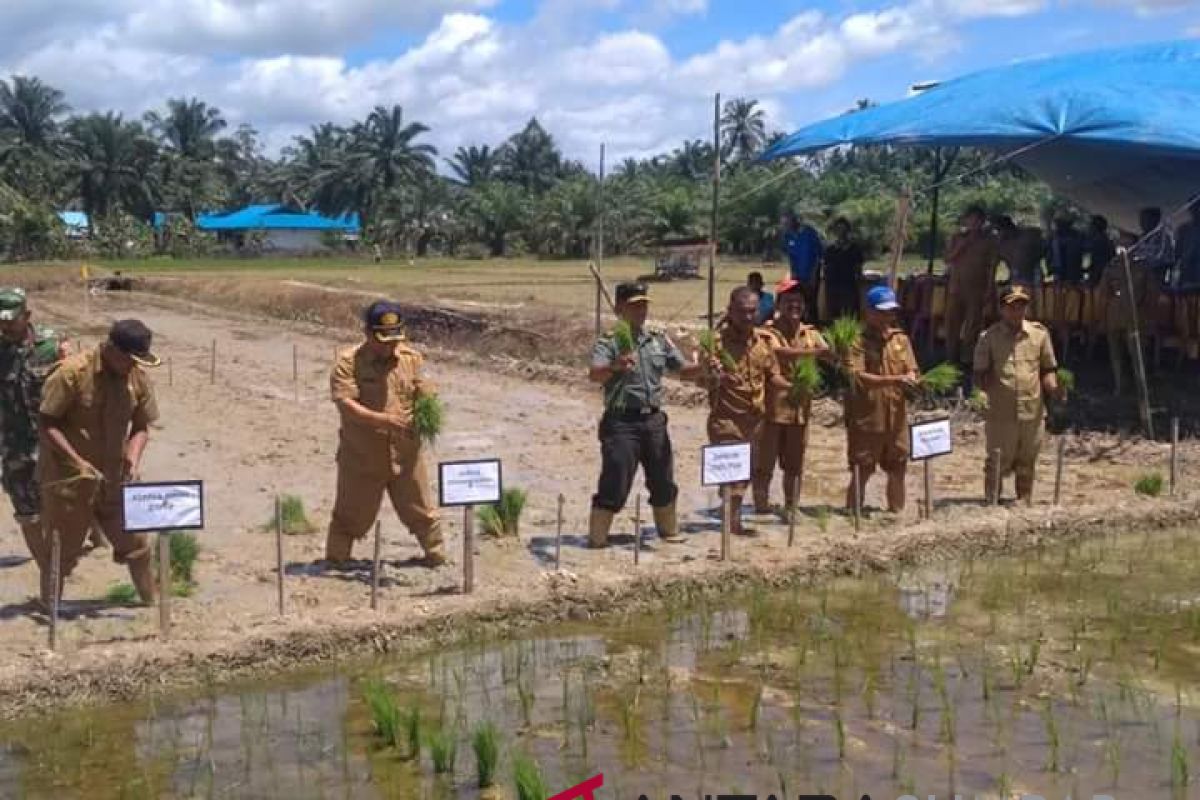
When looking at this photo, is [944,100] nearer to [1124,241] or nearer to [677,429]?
[1124,241]

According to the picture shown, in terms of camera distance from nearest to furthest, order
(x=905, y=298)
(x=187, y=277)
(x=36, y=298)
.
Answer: (x=905, y=298) → (x=36, y=298) → (x=187, y=277)

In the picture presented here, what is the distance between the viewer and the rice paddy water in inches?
197

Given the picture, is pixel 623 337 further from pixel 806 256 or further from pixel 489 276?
pixel 489 276

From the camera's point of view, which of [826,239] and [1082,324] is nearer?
[1082,324]

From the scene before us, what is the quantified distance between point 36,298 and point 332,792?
3193 cm

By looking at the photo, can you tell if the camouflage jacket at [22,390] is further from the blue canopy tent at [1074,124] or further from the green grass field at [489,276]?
the green grass field at [489,276]

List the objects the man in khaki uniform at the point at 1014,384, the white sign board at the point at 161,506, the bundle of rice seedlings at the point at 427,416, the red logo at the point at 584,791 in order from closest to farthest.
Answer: the red logo at the point at 584,791 < the white sign board at the point at 161,506 < the bundle of rice seedlings at the point at 427,416 < the man in khaki uniform at the point at 1014,384

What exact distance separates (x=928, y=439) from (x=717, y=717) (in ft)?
11.3

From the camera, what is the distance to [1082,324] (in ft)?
43.1

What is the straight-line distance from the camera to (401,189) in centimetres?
6662

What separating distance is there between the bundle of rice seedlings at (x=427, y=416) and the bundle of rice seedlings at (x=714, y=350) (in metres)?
1.75

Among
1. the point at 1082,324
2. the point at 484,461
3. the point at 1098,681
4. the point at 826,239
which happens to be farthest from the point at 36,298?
the point at 1098,681

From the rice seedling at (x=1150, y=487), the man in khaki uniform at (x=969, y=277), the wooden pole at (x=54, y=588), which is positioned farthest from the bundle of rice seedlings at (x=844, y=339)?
the wooden pole at (x=54, y=588)

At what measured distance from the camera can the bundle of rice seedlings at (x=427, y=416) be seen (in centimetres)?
719
